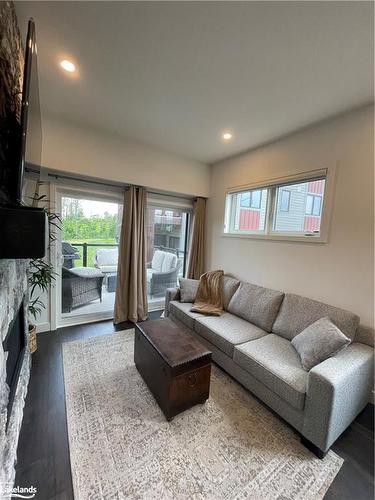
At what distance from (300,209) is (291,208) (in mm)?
127

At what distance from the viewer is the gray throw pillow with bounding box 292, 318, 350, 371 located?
169cm

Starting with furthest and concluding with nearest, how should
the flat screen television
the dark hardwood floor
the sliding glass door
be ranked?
the sliding glass door < the dark hardwood floor < the flat screen television

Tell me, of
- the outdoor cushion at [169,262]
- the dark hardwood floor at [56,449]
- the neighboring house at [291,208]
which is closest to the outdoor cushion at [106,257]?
the outdoor cushion at [169,262]

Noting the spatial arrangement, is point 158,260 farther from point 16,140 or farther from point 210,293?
point 16,140

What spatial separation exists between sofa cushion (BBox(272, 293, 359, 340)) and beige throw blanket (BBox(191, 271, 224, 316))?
83 centimetres

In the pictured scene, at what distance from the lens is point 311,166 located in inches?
94.9

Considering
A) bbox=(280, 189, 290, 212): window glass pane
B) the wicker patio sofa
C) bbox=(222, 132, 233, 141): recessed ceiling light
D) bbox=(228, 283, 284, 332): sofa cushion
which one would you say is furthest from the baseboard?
bbox=(280, 189, 290, 212): window glass pane

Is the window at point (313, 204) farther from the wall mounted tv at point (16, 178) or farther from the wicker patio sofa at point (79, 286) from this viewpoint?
the wicker patio sofa at point (79, 286)

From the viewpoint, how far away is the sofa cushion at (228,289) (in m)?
3.00

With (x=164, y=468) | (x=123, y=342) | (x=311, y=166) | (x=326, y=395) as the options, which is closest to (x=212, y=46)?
(x=311, y=166)

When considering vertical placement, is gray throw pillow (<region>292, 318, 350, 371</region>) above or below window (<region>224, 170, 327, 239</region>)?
below

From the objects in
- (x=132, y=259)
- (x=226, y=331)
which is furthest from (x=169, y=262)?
(x=226, y=331)

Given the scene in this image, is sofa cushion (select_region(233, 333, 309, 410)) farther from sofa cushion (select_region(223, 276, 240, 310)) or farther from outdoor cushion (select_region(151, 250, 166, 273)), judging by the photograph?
outdoor cushion (select_region(151, 250, 166, 273))

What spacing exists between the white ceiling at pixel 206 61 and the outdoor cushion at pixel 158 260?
211 centimetres
